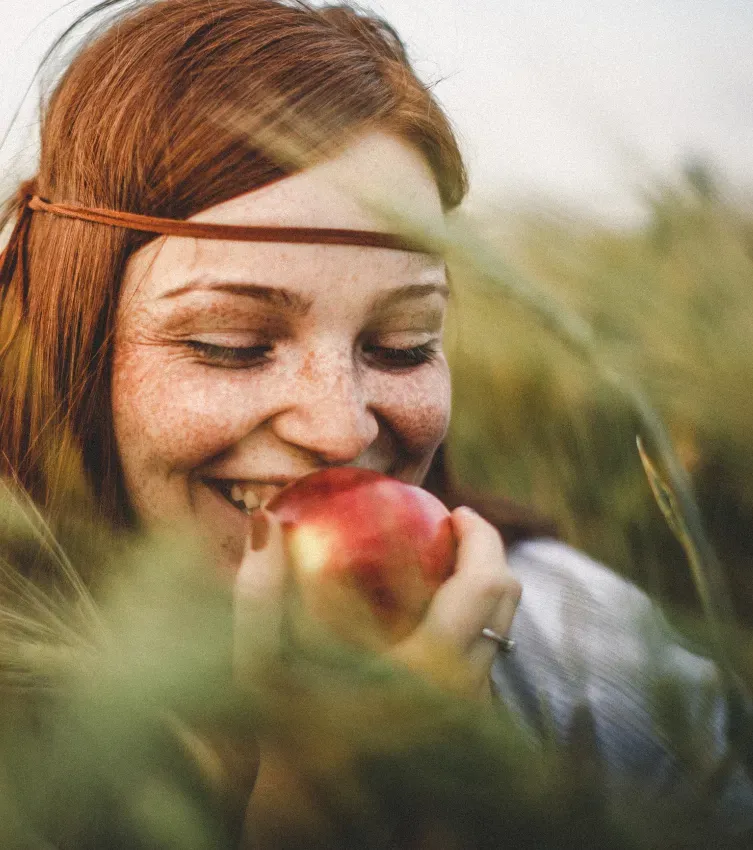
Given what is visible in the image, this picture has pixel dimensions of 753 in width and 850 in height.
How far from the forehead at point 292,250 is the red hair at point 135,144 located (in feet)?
0.07

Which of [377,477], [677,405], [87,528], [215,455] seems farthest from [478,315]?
[87,528]

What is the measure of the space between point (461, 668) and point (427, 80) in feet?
3.09

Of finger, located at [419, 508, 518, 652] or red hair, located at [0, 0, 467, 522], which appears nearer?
finger, located at [419, 508, 518, 652]

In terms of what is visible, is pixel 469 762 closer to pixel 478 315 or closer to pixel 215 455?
pixel 478 315

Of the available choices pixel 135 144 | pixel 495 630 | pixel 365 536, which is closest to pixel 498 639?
pixel 495 630

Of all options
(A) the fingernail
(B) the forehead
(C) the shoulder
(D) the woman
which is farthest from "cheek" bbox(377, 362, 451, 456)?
(C) the shoulder

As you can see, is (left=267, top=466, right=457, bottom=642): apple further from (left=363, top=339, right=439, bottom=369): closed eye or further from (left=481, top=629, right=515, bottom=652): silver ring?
(left=363, top=339, right=439, bottom=369): closed eye

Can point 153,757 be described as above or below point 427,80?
below

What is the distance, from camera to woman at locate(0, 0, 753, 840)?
863 millimetres

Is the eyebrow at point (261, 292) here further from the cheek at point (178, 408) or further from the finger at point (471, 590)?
the finger at point (471, 590)

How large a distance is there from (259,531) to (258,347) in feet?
0.73

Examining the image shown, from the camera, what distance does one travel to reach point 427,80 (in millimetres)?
1042

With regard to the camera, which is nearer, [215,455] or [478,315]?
[478,315]

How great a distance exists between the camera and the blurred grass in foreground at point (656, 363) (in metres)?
0.24
